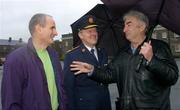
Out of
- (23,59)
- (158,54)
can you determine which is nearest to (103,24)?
(158,54)

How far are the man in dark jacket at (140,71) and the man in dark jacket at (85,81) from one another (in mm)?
317

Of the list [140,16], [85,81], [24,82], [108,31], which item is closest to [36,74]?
[24,82]

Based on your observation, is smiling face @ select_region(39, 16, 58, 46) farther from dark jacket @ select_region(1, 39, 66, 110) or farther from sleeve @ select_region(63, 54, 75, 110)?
sleeve @ select_region(63, 54, 75, 110)

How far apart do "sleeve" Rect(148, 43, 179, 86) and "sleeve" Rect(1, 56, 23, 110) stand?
1.22 metres

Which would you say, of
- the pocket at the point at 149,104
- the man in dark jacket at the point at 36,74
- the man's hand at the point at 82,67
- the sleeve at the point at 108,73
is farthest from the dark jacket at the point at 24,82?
the pocket at the point at 149,104

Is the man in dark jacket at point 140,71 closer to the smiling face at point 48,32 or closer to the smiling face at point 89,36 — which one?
the smiling face at point 89,36

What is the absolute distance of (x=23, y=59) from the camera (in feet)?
12.9

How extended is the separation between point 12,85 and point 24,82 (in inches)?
5.4

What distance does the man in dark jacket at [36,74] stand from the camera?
12.6ft

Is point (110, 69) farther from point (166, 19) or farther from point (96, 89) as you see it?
point (166, 19)

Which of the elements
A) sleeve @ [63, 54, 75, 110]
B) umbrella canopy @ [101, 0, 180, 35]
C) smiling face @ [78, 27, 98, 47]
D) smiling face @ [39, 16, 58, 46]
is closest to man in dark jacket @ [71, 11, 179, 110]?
umbrella canopy @ [101, 0, 180, 35]

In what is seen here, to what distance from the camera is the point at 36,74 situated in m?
3.94

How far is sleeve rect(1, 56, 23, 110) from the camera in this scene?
3.80 meters

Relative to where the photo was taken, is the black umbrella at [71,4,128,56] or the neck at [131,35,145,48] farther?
the black umbrella at [71,4,128,56]
